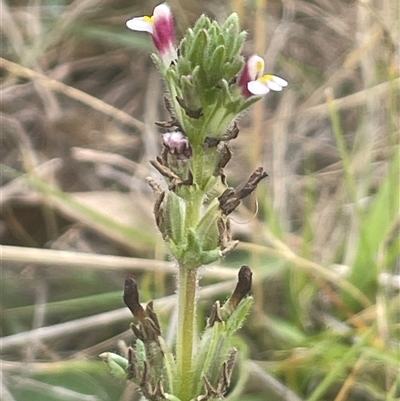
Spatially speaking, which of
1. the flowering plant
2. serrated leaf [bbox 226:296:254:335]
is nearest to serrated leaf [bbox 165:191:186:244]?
the flowering plant

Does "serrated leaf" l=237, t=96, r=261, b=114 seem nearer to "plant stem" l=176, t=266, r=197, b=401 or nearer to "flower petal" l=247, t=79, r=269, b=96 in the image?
"flower petal" l=247, t=79, r=269, b=96

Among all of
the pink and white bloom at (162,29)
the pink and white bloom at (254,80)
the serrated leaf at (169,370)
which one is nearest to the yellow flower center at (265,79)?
the pink and white bloom at (254,80)

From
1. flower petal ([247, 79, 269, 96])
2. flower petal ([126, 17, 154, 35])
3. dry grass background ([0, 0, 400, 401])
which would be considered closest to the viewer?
flower petal ([247, 79, 269, 96])

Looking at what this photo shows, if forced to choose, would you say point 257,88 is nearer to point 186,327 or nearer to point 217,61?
point 217,61

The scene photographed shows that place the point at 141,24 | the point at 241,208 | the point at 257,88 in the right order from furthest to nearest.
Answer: the point at 241,208
the point at 141,24
the point at 257,88

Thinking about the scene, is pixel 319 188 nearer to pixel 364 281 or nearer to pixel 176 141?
pixel 364 281

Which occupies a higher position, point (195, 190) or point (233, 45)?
point (233, 45)

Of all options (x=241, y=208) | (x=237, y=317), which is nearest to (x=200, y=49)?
(x=237, y=317)
